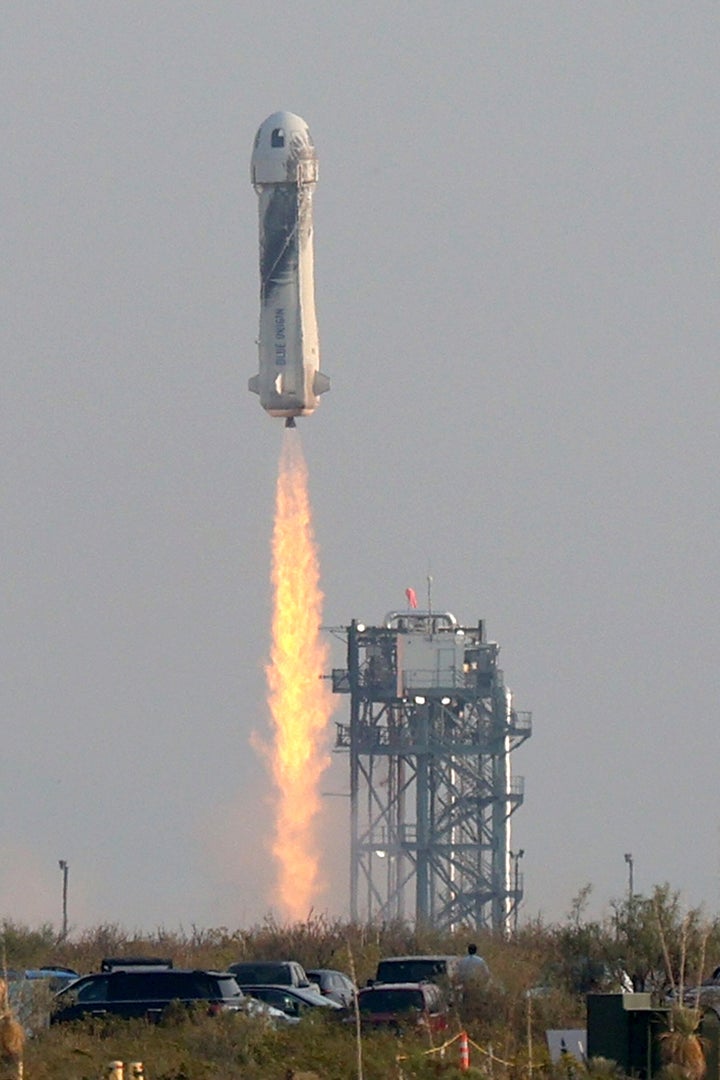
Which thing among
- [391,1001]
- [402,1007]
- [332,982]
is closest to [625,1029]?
[402,1007]

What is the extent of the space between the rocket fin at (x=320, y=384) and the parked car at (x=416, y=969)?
29.4 metres

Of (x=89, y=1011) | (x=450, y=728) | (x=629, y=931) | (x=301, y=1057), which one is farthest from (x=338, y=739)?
(x=301, y=1057)

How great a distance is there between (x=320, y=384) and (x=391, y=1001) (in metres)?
34.2

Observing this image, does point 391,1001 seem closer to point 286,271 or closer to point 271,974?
point 271,974

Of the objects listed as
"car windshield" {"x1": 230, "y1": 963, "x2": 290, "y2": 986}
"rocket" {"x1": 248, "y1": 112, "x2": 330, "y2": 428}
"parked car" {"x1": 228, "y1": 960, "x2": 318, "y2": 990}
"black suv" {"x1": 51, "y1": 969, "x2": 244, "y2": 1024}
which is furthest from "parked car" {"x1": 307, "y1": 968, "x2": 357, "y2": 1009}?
"rocket" {"x1": 248, "y1": 112, "x2": 330, "y2": 428}

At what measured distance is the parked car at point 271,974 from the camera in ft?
159

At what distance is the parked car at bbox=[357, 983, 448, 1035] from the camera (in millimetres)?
39375

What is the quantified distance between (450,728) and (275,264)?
2113 cm

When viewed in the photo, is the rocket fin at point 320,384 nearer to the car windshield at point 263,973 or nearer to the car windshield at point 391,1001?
the car windshield at point 263,973

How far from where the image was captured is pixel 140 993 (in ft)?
138

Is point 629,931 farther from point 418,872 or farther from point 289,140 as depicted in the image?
point 418,872

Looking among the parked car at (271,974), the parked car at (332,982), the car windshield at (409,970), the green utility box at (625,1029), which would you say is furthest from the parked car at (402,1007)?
the parked car at (332,982)

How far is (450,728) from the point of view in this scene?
3529 inches

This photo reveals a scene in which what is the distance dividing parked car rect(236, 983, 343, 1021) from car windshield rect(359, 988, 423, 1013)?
8.02ft
